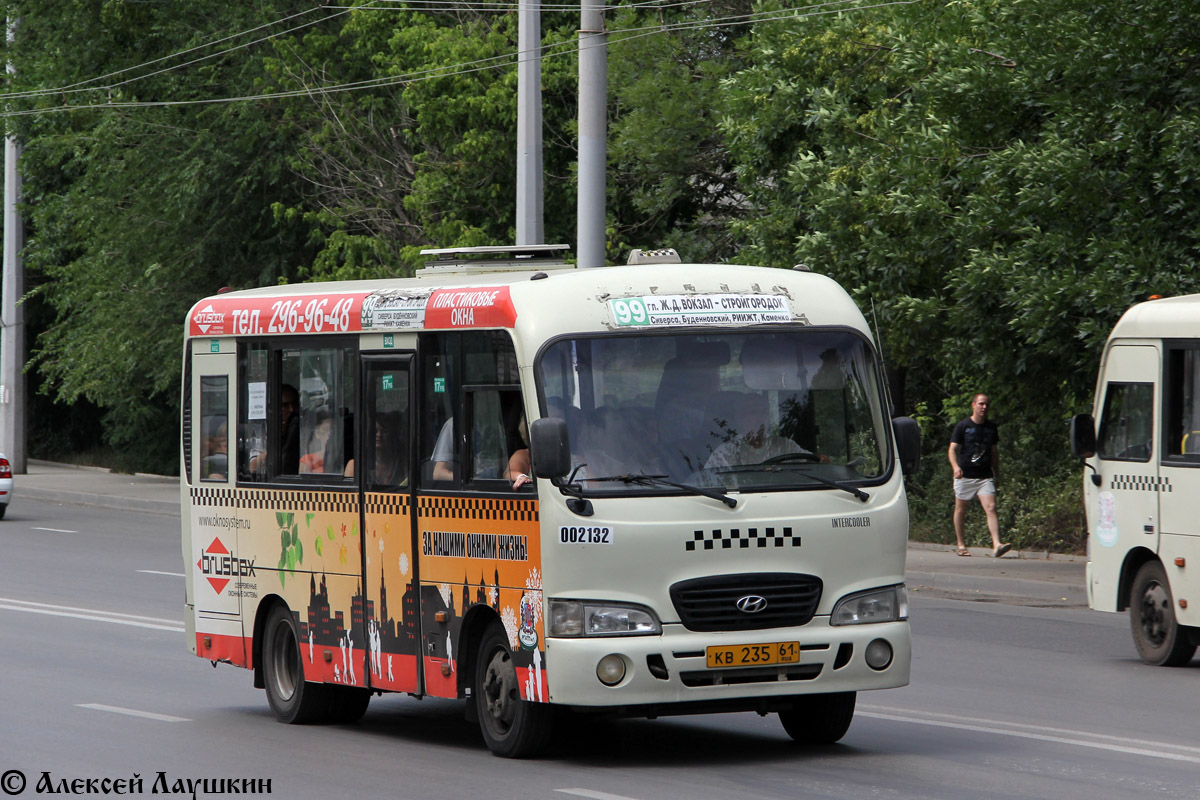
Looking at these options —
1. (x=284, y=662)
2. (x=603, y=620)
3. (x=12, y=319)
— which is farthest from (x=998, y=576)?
(x=12, y=319)

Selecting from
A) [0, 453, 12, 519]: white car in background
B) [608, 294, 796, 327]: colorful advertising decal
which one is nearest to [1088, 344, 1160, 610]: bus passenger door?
[608, 294, 796, 327]: colorful advertising decal

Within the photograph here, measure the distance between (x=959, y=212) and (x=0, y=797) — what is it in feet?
41.3


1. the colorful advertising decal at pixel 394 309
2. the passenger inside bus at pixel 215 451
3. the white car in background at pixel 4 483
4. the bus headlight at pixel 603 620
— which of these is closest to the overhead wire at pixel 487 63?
the white car in background at pixel 4 483

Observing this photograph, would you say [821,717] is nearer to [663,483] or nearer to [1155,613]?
[663,483]

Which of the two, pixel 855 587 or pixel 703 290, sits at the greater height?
pixel 703 290

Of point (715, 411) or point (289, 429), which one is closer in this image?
point (715, 411)

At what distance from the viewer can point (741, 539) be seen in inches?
353

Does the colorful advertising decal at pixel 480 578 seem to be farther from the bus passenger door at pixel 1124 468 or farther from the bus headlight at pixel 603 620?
the bus passenger door at pixel 1124 468

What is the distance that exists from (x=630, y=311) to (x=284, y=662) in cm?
351

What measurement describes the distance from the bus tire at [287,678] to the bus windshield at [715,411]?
287 cm

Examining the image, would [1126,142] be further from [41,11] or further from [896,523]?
[41,11]

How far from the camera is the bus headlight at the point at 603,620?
8805mm

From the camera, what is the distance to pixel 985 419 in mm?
21609

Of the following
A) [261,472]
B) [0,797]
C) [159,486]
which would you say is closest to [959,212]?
[261,472]
